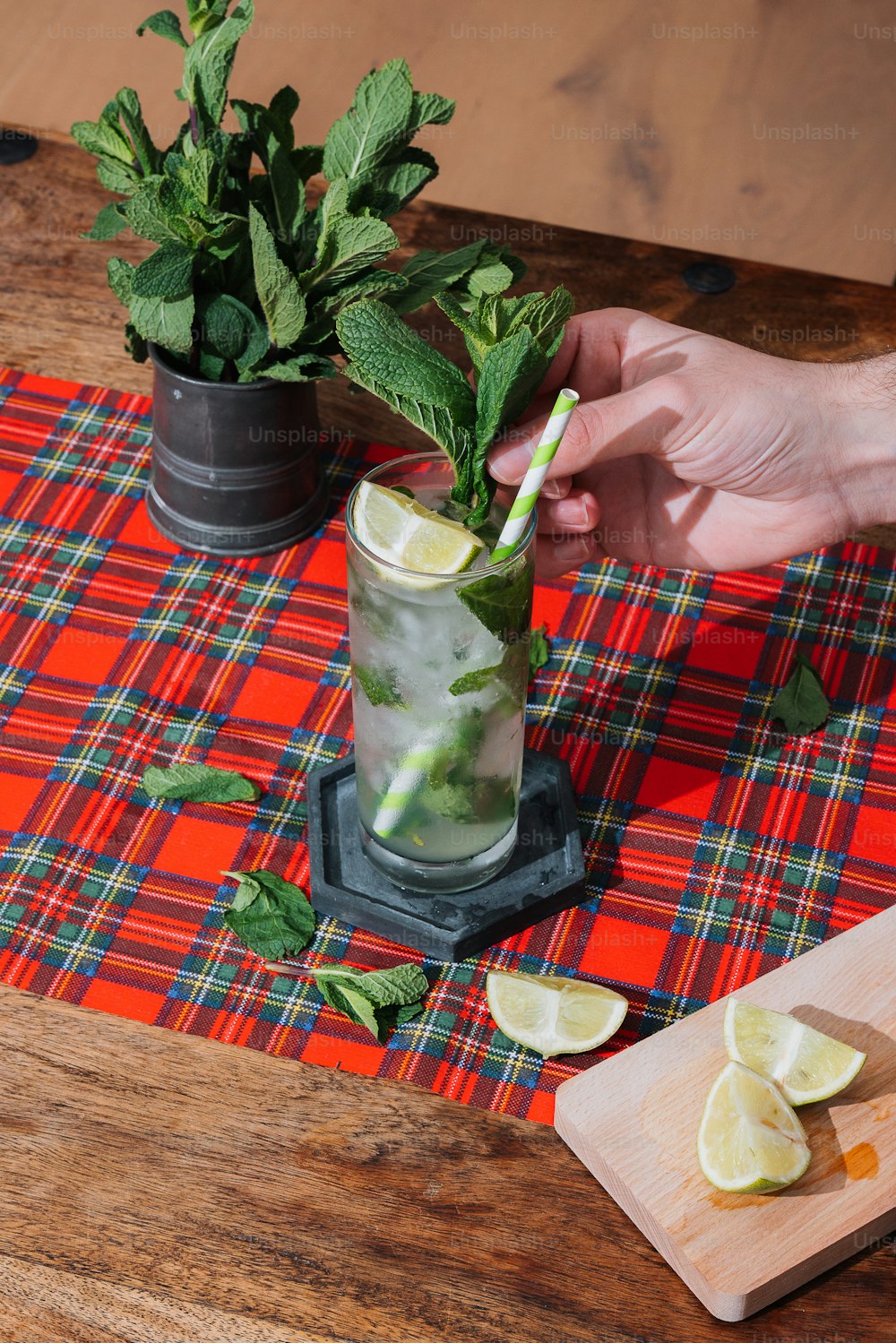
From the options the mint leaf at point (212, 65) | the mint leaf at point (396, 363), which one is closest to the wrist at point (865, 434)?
the mint leaf at point (396, 363)

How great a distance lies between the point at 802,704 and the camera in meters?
1.40

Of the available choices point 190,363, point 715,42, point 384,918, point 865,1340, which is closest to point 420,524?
point 384,918

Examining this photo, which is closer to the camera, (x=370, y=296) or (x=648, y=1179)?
(x=648, y=1179)

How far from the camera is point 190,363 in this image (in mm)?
1427

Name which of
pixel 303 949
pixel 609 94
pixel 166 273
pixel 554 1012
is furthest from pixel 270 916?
pixel 609 94

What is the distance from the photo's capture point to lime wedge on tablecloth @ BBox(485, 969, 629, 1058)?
1137mm

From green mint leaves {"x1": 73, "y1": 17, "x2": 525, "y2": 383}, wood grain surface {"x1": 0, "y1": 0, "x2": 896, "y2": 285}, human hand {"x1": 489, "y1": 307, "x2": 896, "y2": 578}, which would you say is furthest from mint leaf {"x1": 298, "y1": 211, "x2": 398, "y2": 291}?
wood grain surface {"x1": 0, "y1": 0, "x2": 896, "y2": 285}

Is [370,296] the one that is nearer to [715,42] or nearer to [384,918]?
[384,918]

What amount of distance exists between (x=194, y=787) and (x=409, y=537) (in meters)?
0.40

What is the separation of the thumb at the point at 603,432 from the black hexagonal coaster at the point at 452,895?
Answer: 0.29 meters

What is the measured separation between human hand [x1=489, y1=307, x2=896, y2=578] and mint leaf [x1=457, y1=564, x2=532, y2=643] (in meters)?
0.26

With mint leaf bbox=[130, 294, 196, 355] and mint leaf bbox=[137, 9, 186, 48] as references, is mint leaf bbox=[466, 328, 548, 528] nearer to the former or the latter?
mint leaf bbox=[130, 294, 196, 355]

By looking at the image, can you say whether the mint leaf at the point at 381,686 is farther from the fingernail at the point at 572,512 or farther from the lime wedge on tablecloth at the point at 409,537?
the fingernail at the point at 572,512

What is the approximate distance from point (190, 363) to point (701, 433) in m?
0.51
